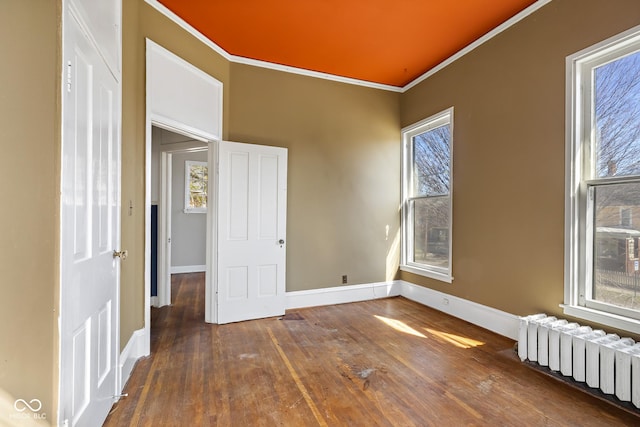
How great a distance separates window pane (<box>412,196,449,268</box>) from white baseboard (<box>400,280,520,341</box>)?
16.5 inches

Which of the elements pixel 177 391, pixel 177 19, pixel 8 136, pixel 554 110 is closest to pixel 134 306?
pixel 177 391

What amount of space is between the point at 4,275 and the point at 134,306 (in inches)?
68.7

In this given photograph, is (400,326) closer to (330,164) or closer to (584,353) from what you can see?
(584,353)

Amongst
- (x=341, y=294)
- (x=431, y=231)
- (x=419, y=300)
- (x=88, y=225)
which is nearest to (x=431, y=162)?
(x=431, y=231)

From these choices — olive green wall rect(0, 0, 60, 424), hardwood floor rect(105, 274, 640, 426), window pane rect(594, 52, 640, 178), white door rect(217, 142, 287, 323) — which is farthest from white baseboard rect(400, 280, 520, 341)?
olive green wall rect(0, 0, 60, 424)

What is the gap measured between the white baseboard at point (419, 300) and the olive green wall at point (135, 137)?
2006 millimetres

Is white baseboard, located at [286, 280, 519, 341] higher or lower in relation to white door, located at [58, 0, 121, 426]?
lower

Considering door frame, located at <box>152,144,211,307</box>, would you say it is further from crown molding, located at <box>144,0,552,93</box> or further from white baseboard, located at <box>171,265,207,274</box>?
white baseboard, located at <box>171,265,207,274</box>

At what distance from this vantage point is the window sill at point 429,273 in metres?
4.09

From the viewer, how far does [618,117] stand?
2.50 m

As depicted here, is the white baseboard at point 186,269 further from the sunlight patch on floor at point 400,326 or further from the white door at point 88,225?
the white door at point 88,225

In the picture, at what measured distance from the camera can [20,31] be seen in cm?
119

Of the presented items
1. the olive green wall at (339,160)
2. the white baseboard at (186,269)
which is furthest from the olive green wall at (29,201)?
the white baseboard at (186,269)

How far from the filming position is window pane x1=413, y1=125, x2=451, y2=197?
4.29 meters
